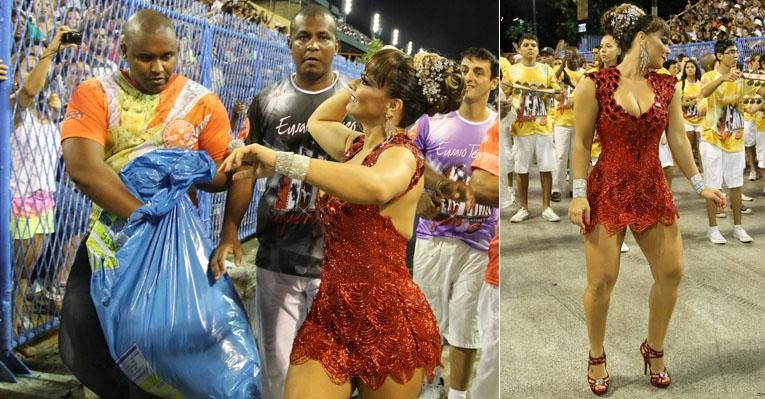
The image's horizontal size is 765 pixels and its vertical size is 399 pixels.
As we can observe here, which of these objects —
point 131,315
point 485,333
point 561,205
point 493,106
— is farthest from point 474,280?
point 131,315

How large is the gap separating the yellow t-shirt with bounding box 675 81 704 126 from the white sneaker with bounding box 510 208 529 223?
0.57 meters

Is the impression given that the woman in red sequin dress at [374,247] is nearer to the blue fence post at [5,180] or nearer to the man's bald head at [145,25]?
the man's bald head at [145,25]

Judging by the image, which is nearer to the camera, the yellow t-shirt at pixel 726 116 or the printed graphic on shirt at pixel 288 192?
the printed graphic on shirt at pixel 288 192

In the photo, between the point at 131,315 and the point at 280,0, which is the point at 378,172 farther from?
the point at 131,315

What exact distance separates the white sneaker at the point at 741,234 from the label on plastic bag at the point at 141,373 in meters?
1.82

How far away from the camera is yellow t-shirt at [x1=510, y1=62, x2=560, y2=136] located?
1874 millimetres

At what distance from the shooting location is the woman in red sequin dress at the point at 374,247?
4.39ft

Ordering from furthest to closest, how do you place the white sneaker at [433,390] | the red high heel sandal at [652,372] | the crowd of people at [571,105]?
the red high heel sandal at [652,372], the crowd of people at [571,105], the white sneaker at [433,390]

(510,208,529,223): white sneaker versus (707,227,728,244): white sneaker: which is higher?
(510,208,529,223): white sneaker

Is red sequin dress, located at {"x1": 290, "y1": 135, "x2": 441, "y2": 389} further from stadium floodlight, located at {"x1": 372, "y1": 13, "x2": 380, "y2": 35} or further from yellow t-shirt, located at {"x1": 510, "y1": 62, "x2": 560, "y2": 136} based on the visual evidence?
yellow t-shirt, located at {"x1": 510, "y1": 62, "x2": 560, "y2": 136}

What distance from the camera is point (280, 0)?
1.39 m

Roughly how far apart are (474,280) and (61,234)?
1.00 metres

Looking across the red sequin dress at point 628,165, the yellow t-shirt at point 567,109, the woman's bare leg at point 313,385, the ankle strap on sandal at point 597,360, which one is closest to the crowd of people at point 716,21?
the red sequin dress at point 628,165

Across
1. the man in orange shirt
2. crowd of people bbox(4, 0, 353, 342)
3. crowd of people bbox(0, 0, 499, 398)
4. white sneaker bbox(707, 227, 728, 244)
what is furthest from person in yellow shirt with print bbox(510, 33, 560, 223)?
the man in orange shirt
